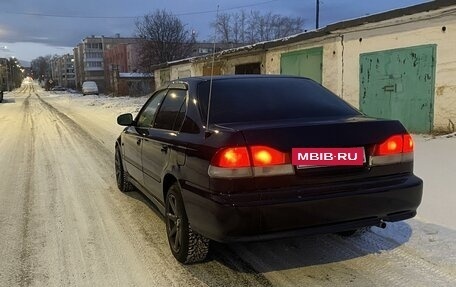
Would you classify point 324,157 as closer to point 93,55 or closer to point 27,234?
point 27,234

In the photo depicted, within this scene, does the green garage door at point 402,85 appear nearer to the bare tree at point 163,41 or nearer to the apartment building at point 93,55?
the bare tree at point 163,41

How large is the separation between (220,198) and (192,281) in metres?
0.76

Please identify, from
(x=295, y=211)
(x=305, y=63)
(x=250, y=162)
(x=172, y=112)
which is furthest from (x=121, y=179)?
(x=305, y=63)

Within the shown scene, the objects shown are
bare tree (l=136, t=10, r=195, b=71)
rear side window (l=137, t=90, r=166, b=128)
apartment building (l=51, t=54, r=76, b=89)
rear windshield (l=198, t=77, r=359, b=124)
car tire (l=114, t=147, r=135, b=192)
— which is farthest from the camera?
apartment building (l=51, t=54, r=76, b=89)

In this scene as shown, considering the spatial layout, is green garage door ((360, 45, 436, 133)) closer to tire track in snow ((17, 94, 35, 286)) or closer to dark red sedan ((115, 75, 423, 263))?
dark red sedan ((115, 75, 423, 263))

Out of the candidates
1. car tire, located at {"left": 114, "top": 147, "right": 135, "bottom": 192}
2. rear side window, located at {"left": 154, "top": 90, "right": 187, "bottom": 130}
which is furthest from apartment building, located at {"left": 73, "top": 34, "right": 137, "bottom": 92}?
rear side window, located at {"left": 154, "top": 90, "right": 187, "bottom": 130}

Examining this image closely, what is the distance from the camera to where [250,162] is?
3.19 metres

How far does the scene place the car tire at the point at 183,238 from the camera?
370cm

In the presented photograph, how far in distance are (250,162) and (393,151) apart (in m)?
1.14

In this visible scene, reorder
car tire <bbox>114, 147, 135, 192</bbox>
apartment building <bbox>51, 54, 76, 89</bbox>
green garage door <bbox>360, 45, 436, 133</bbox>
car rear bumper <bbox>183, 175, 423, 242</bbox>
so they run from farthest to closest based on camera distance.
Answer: apartment building <bbox>51, 54, 76, 89</bbox> < green garage door <bbox>360, 45, 436, 133</bbox> < car tire <bbox>114, 147, 135, 192</bbox> < car rear bumper <bbox>183, 175, 423, 242</bbox>

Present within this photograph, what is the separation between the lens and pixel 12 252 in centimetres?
425

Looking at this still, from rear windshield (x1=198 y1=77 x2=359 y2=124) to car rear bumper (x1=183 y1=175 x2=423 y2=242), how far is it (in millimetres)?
721

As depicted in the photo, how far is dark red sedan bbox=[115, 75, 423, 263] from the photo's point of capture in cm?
319

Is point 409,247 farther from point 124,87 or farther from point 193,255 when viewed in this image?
point 124,87
